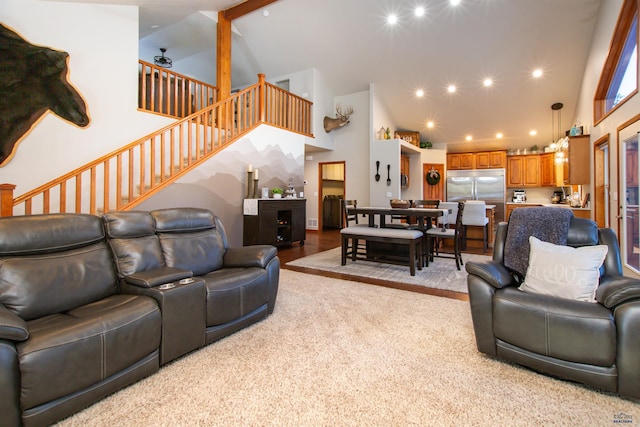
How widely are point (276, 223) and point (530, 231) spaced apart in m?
4.31

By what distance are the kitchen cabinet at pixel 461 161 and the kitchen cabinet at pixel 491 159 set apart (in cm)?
14

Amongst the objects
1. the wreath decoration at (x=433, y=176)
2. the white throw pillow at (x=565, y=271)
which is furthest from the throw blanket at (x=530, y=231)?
the wreath decoration at (x=433, y=176)

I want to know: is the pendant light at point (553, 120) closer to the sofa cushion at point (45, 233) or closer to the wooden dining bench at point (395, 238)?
the wooden dining bench at point (395, 238)

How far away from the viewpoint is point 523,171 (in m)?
8.53

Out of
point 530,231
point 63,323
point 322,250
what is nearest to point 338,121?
→ point 322,250

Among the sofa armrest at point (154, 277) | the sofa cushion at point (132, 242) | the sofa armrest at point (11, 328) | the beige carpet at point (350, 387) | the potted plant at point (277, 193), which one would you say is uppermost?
the potted plant at point (277, 193)

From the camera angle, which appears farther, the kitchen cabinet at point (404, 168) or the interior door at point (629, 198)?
the kitchen cabinet at point (404, 168)

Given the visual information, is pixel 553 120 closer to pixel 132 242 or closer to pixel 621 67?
pixel 621 67

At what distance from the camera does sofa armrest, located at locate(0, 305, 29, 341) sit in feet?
4.17

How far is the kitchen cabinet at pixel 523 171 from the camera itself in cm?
834

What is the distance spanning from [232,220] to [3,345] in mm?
4557

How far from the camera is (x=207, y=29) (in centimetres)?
658

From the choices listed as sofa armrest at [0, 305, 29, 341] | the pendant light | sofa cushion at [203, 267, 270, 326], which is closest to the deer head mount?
the pendant light

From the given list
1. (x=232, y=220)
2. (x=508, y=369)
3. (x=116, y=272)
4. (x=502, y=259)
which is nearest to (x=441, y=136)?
(x=232, y=220)
